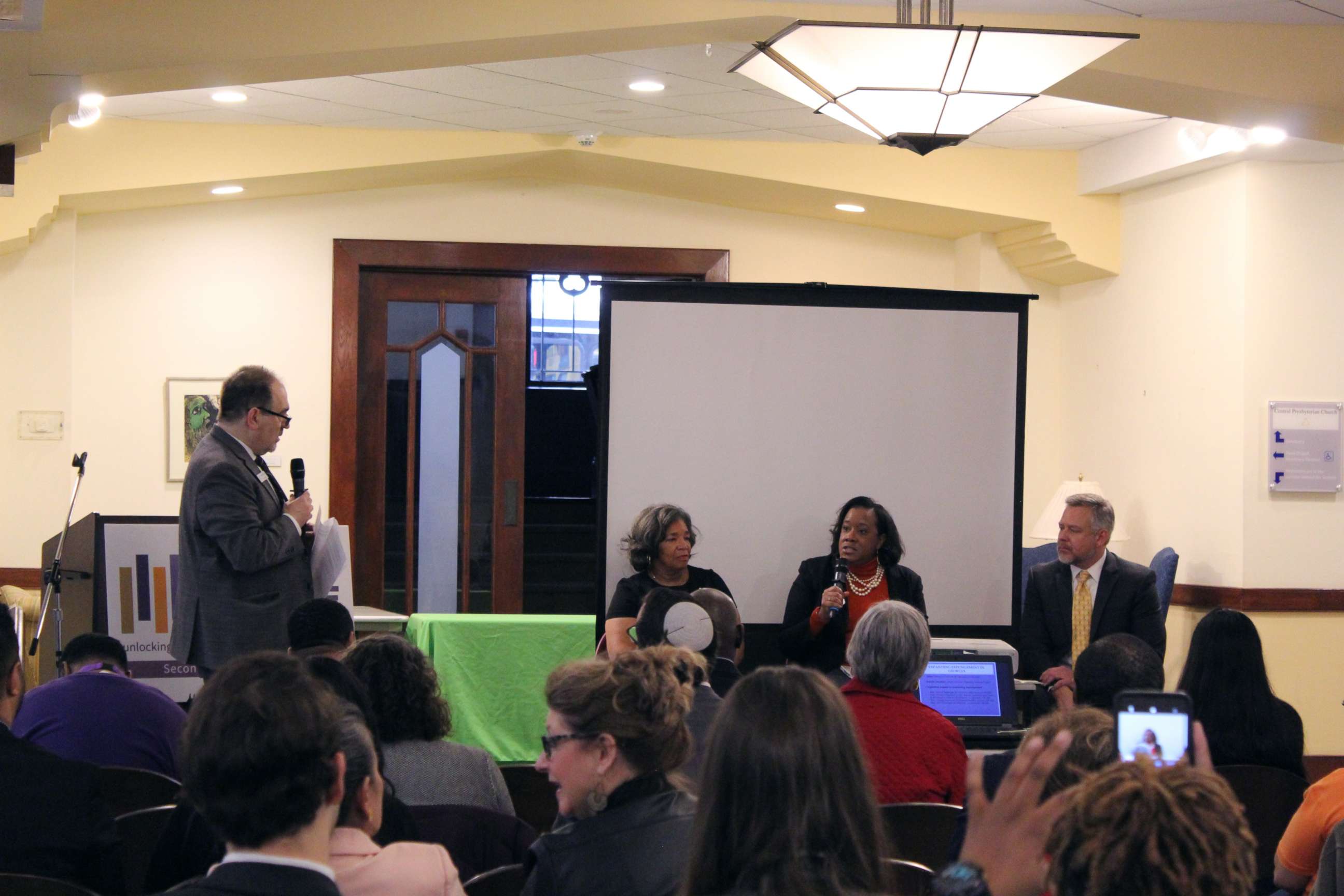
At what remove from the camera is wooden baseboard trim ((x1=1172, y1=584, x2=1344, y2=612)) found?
5.65 m

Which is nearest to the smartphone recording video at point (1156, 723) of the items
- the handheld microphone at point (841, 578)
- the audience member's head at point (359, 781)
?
the audience member's head at point (359, 781)

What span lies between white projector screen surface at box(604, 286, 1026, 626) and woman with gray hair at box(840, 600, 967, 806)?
185 cm

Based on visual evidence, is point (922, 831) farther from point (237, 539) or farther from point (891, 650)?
point (237, 539)

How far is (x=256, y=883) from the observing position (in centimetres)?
139

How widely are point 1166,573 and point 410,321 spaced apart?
4040mm

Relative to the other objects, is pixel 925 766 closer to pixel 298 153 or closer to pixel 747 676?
pixel 747 676

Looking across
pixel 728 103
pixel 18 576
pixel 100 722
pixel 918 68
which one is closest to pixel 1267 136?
pixel 728 103

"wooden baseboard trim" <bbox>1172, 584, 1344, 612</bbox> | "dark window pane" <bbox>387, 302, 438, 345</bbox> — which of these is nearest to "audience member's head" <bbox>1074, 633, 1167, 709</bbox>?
"wooden baseboard trim" <bbox>1172, 584, 1344, 612</bbox>

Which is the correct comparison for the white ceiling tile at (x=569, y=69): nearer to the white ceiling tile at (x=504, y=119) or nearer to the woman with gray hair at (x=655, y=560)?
the white ceiling tile at (x=504, y=119)

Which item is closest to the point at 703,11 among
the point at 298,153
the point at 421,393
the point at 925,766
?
the point at 925,766

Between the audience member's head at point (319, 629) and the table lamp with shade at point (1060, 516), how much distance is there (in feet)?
13.9

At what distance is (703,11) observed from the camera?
13.5ft

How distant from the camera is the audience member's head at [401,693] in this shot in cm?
243

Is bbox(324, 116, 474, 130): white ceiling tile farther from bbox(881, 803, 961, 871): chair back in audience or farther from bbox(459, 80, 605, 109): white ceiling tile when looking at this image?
bbox(881, 803, 961, 871): chair back in audience
